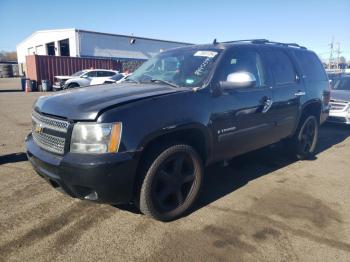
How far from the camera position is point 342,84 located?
10.0 metres

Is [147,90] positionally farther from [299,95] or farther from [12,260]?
[299,95]

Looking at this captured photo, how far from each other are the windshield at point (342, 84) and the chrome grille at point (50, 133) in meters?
9.16

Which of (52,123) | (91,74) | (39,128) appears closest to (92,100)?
(52,123)

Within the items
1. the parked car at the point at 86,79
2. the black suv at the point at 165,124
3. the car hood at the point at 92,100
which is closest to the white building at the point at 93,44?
the parked car at the point at 86,79

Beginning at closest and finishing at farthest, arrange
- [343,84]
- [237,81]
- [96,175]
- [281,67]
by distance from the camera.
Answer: [96,175]
[237,81]
[281,67]
[343,84]

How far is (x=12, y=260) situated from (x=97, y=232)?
2.55 ft

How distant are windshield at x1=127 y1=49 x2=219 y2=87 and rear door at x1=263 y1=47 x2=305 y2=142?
1130mm

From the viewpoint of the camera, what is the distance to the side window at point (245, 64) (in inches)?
158

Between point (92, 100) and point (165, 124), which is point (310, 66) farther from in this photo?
point (92, 100)

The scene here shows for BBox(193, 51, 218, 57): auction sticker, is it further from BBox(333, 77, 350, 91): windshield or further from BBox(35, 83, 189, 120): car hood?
BBox(333, 77, 350, 91): windshield

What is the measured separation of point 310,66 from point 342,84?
512cm

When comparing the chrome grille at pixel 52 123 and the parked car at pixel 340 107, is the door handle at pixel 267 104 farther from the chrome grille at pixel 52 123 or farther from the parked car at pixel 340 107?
the parked car at pixel 340 107

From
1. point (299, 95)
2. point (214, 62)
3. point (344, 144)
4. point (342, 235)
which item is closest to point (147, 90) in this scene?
point (214, 62)

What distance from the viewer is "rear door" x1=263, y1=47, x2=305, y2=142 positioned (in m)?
4.70
